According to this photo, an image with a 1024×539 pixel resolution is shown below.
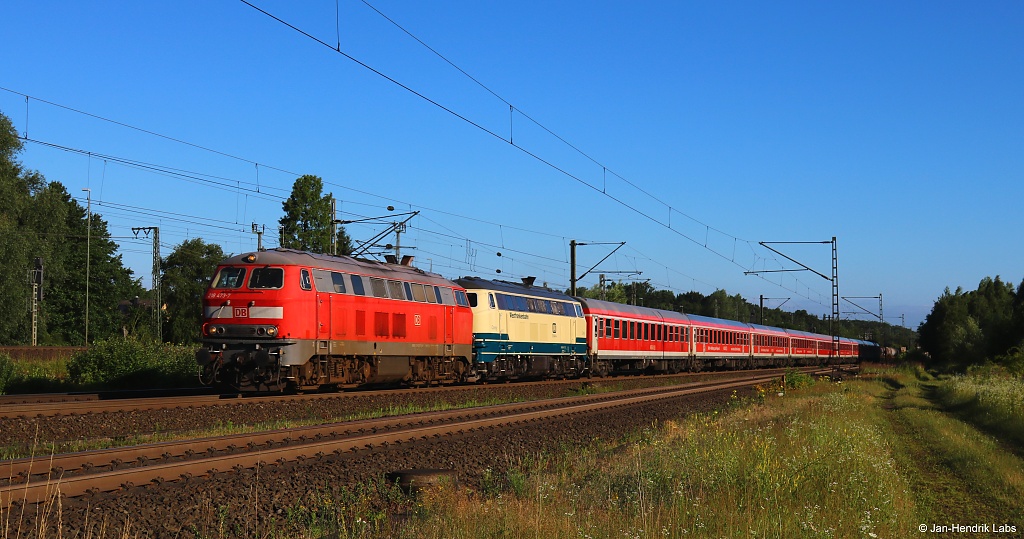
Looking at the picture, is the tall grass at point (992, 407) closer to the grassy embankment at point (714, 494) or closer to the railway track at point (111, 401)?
the grassy embankment at point (714, 494)

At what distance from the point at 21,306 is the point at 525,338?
36.2 meters

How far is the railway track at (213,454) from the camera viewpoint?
1031cm

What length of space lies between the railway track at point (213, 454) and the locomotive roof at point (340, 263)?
5653 millimetres

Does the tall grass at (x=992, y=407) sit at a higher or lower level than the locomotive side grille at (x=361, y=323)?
lower

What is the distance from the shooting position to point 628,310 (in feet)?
152

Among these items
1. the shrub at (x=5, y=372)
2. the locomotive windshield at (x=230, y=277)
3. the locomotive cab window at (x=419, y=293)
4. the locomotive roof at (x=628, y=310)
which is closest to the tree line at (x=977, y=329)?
the locomotive roof at (x=628, y=310)

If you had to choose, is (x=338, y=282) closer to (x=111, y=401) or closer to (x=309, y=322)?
(x=309, y=322)

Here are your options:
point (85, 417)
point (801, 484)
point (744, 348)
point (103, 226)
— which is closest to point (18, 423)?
point (85, 417)

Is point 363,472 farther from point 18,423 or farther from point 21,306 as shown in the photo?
point 21,306

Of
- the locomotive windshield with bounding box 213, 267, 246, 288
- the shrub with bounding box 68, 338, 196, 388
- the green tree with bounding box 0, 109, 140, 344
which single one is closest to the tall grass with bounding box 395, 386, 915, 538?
the locomotive windshield with bounding box 213, 267, 246, 288

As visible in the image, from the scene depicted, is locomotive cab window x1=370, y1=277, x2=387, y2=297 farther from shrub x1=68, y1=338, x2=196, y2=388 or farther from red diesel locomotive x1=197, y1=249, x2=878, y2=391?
shrub x1=68, y1=338, x2=196, y2=388

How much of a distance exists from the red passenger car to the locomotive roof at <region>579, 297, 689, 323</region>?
1570cm

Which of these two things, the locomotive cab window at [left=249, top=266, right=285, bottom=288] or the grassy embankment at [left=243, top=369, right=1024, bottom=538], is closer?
the grassy embankment at [left=243, top=369, right=1024, bottom=538]

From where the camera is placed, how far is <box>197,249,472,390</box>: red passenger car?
A: 22125 mm
